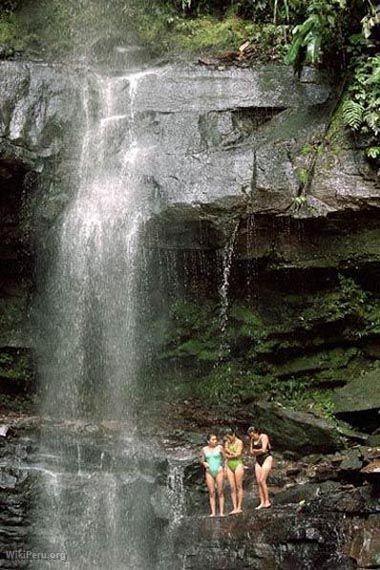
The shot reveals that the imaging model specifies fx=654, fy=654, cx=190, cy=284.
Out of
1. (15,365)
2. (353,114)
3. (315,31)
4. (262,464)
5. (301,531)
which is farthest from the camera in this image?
(15,365)

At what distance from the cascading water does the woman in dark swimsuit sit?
175 centimetres

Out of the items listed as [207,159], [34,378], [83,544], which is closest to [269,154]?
[207,159]

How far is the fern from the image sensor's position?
35.1ft

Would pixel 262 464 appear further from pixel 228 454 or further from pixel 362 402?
pixel 362 402

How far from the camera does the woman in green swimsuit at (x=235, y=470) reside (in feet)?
29.2

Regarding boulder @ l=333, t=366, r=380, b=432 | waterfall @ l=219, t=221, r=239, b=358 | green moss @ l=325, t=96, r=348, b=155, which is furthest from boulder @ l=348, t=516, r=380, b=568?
green moss @ l=325, t=96, r=348, b=155

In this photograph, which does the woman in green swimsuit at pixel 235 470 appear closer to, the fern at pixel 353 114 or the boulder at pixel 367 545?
the boulder at pixel 367 545

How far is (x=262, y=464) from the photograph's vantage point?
883cm

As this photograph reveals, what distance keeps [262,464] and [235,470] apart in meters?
0.41

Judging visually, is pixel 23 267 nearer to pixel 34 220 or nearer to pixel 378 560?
pixel 34 220

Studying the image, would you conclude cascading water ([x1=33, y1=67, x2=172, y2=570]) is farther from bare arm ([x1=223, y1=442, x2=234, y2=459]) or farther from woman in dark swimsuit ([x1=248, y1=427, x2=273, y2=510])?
woman in dark swimsuit ([x1=248, y1=427, x2=273, y2=510])

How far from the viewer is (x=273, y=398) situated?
11.6 m

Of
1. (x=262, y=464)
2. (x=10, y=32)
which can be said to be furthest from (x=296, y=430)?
(x=10, y=32)

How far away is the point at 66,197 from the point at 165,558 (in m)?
6.28
